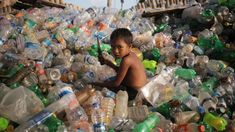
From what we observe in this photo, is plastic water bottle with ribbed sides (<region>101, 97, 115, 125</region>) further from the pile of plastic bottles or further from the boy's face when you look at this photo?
the boy's face

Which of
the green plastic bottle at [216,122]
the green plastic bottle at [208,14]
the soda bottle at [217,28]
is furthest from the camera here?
the green plastic bottle at [208,14]

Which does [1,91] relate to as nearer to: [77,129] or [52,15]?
[77,129]

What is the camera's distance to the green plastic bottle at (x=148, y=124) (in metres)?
3.83

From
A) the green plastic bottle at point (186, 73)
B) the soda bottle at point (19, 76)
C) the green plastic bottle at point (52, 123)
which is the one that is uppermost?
the soda bottle at point (19, 76)

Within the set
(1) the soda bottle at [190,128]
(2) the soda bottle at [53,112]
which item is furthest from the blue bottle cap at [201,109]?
(2) the soda bottle at [53,112]

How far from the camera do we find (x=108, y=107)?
4.25m

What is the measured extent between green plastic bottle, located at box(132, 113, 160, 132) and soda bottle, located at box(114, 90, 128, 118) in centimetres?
30

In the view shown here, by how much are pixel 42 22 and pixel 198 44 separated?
9.39 ft

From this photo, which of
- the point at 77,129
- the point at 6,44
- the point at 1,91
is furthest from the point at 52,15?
the point at 77,129

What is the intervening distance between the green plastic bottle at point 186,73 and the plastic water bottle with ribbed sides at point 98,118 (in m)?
1.99

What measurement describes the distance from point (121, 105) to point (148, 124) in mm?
541

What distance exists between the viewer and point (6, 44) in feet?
19.7

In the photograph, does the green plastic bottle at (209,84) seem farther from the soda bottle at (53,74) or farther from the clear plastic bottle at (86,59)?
the soda bottle at (53,74)

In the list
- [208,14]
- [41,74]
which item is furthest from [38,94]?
[208,14]
